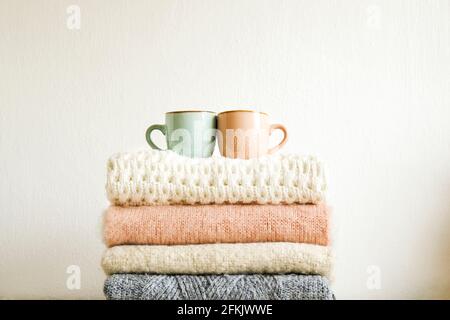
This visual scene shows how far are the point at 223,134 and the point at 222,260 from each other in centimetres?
15

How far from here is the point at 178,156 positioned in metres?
0.49

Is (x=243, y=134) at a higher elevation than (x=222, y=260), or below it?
higher

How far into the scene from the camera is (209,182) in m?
0.47

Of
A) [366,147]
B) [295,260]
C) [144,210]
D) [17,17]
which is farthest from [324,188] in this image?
[17,17]

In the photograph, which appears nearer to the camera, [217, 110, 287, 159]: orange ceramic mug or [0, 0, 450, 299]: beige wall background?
[217, 110, 287, 159]: orange ceramic mug

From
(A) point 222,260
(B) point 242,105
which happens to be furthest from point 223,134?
(B) point 242,105

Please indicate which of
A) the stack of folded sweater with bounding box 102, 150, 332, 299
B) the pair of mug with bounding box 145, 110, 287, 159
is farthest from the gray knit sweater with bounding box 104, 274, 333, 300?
the pair of mug with bounding box 145, 110, 287, 159

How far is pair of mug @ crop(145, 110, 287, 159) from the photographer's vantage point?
20.3 inches

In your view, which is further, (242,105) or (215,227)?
(242,105)

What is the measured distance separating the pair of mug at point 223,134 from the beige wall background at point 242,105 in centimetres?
27

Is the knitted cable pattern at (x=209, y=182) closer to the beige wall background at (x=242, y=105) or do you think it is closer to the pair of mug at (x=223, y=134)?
the pair of mug at (x=223, y=134)

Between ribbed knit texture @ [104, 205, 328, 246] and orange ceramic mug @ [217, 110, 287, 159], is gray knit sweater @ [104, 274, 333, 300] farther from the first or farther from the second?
orange ceramic mug @ [217, 110, 287, 159]

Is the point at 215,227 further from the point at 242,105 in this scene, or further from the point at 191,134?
the point at 242,105
